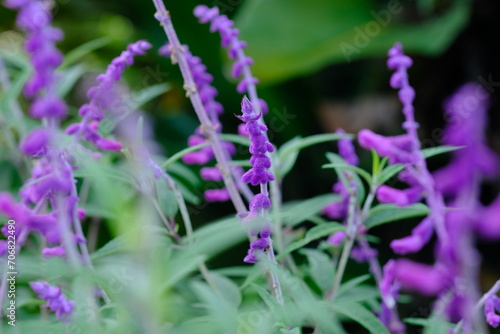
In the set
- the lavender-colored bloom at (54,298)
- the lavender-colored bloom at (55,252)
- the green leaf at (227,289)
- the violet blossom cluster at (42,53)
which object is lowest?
the green leaf at (227,289)

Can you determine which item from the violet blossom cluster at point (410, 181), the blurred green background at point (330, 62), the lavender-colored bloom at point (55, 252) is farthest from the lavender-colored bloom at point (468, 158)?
the blurred green background at point (330, 62)

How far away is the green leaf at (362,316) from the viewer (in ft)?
1.81

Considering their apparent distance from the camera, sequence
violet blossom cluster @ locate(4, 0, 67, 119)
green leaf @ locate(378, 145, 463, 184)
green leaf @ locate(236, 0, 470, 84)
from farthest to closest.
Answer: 1. green leaf @ locate(236, 0, 470, 84)
2. green leaf @ locate(378, 145, 463, 184)
3. violet blossom cluster @ locate(4, 0, 67, 119)

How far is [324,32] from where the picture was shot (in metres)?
2.18

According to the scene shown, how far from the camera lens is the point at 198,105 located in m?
0.65

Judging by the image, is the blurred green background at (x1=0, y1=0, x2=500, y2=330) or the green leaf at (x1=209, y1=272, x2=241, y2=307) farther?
the blurred green background at (x1=0, y1=0, x2=500, y2=330)

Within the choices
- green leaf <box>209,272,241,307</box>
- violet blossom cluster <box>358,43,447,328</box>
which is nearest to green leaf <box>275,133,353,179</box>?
violet blossom cluster <box>358,43,447,328</box>

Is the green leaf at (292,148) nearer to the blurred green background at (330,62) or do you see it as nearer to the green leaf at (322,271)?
the green leaf at (322,271)

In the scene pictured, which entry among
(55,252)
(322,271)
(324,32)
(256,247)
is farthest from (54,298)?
(324,32)

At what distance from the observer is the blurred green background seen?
6.70 ft

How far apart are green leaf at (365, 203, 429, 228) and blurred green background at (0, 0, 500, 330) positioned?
4.05ft

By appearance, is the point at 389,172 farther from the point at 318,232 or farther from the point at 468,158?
the point at 468,158

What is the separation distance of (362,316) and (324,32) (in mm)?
1720

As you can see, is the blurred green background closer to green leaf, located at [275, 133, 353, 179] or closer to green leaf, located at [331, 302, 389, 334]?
green leaf, located at [275, 133, 353, 179]
